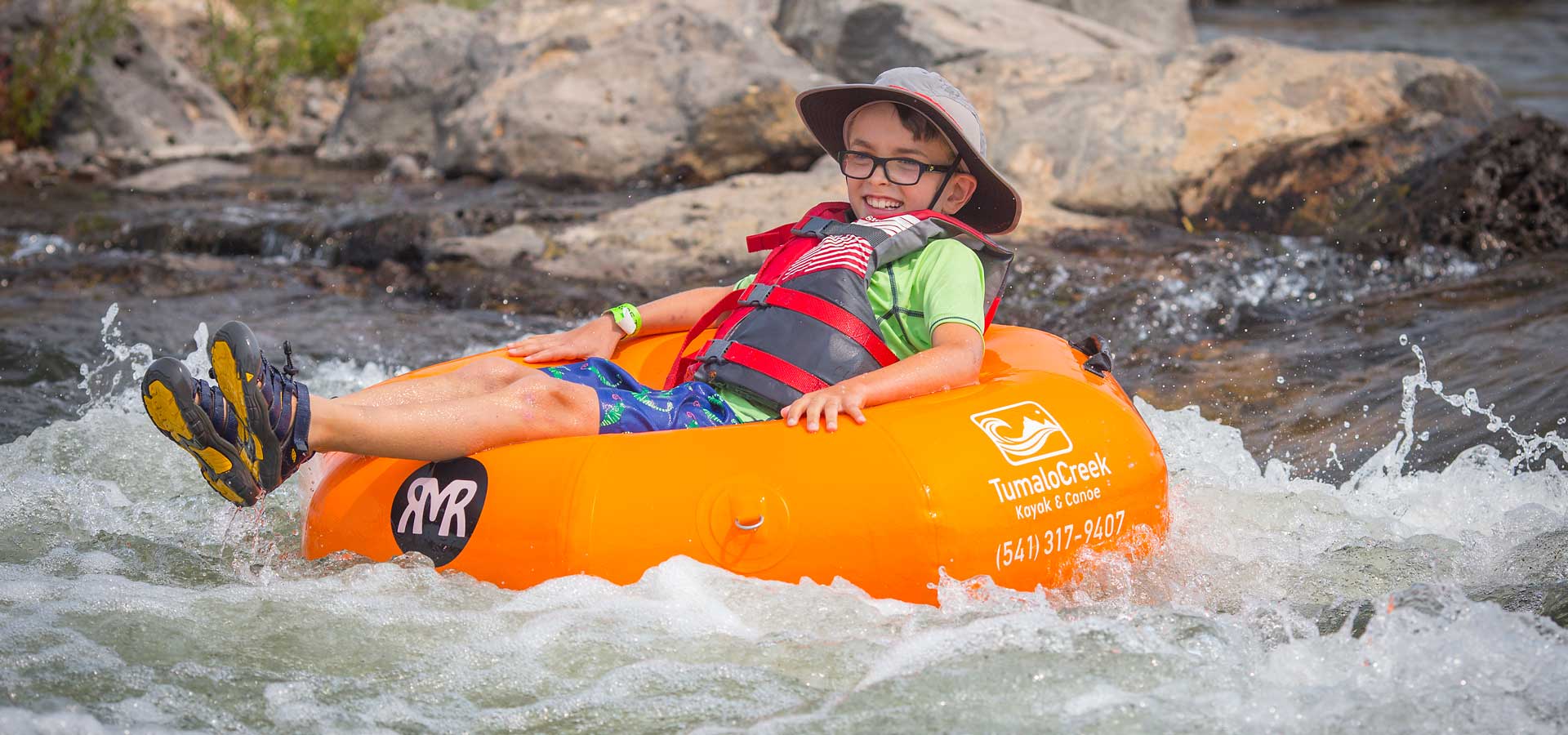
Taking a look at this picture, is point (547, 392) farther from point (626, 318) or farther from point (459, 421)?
point (626, 318)

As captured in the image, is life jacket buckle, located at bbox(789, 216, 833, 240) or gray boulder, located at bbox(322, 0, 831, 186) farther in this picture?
gray boulder, located at bbox(322, 0, 831, 186)

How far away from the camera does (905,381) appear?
324 centimetres

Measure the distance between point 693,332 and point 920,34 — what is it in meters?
6.03

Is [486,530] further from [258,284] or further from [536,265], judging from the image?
[258,284]

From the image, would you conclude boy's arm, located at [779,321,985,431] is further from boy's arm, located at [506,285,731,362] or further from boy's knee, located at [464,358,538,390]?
boy's arm, located at [506,285,731,362]

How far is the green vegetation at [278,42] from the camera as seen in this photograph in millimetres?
11891

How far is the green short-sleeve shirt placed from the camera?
11.3 feet

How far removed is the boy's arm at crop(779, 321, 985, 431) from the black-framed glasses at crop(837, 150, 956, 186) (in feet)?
1.68

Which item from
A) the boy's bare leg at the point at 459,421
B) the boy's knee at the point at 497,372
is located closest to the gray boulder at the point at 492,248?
the boy's knee at the point at 497,372

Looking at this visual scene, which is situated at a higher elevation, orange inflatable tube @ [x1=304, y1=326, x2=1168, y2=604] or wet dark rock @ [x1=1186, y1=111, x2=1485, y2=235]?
orange inflatable tube @ [x1=304, y1=326, x2=1168, y2=604]

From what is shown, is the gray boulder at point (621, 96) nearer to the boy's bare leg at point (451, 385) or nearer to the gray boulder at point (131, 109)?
the gray boulder at point (131, 109)

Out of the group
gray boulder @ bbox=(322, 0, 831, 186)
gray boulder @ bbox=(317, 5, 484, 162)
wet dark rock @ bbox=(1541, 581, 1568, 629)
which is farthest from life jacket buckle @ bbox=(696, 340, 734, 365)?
gray boulder @ bbox=(317, 5, 484, 162)

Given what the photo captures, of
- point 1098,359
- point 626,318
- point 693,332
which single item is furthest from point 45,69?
point 1098,359

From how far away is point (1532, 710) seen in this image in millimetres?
2627
